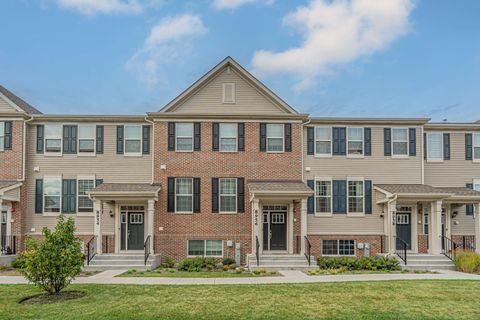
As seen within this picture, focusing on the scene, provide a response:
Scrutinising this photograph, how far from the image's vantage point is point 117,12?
2120cm

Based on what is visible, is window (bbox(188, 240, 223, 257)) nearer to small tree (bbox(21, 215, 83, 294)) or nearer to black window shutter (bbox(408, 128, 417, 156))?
small tree (bbox(21, 215, 83, 294))

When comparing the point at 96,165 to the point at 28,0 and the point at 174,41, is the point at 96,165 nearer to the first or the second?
the point at 28,0

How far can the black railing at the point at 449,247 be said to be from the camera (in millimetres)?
20487

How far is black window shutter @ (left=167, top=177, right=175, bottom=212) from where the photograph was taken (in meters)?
21.3

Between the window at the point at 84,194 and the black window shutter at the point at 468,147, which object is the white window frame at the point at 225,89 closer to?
the window at the point at 84,194

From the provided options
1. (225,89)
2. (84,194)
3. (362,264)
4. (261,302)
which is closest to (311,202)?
(362,264)

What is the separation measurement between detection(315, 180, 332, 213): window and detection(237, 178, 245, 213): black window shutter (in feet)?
11.7

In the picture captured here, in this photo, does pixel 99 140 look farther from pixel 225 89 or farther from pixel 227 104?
pixel 225 89

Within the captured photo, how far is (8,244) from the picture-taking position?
68.1ft

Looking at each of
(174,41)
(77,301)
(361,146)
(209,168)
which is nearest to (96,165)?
(209,168)

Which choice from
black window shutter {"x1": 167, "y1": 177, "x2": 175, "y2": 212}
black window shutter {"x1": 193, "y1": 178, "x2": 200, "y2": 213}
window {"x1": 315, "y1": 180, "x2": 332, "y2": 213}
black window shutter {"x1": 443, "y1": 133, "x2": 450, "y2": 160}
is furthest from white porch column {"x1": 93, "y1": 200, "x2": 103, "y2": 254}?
black window shutter {"x1": 443, "y1": 133, "x2": 450, "y2": 160}

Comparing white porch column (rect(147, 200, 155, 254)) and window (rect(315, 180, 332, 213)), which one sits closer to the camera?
white porch column (rect(147, 200, 155, 254))

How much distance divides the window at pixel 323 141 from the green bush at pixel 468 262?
7320 mm

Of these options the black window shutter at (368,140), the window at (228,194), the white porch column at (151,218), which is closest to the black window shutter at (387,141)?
the black window shutter at (368,140)
